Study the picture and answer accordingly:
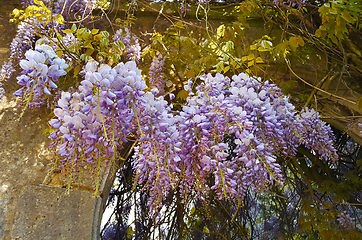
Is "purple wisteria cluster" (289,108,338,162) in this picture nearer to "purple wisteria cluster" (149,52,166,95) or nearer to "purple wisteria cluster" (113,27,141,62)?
"purple wisteria cluster" (149,52,166,95)

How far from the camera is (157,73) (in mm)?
1769

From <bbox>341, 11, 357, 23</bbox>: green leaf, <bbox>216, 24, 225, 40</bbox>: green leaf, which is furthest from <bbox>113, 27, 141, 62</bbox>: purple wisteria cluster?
<bbox>341, 11, 357, 23</bbox>: green leaf

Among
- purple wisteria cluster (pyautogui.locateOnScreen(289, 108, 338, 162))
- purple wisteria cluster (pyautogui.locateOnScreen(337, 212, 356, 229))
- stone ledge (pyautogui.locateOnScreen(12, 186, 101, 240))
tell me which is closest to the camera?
purple wisteria cluster (pyautogui.locateOnScreen(289, 108, 338, 162))

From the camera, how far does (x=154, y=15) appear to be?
203 centimetres

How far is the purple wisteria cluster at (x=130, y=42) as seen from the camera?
5.62 ft

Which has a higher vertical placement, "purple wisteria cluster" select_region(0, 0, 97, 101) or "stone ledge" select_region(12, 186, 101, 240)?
"purple wisteria cluster" select_region(0, 0, 97, 101)

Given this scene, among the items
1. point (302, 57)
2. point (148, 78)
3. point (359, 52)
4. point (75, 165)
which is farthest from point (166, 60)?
point (359, 52)

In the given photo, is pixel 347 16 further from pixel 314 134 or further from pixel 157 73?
pixel 157 73

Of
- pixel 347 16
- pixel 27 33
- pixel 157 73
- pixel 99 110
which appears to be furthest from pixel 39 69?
pixel 347 16

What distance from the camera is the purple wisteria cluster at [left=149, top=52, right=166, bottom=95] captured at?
1.74 m

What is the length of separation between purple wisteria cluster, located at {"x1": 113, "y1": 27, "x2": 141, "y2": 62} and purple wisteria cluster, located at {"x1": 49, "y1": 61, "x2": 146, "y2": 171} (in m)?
0.91

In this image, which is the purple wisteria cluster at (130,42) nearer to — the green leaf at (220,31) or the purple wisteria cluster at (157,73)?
the purple wisteria cluster at (157,73)

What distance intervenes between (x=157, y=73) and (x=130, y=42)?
0.92 ft

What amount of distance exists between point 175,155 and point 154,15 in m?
1.45
